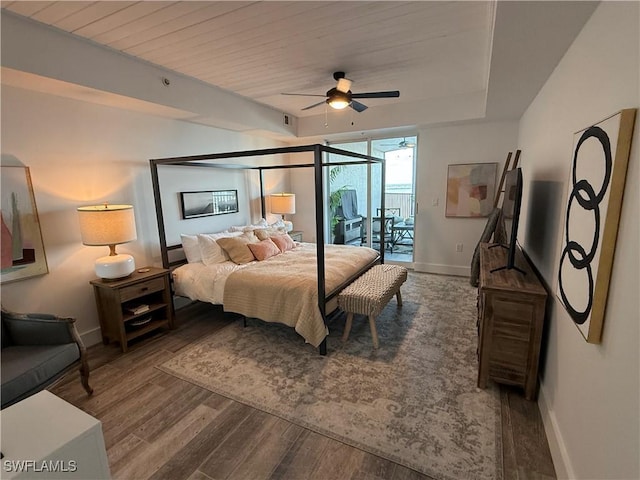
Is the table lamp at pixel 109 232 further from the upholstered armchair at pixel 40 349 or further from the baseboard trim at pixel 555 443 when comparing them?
the baseboard trim at pixel 555 443

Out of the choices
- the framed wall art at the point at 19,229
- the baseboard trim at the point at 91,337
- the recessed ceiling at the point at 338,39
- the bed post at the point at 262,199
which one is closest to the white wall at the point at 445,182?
the recessed ceiling at the point at 338,39

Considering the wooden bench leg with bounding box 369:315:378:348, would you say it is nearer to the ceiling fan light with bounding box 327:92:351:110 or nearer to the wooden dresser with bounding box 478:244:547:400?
the wooden dresser with bounding box 478:244:547:400

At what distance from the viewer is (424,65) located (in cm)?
312

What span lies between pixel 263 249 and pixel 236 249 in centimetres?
33

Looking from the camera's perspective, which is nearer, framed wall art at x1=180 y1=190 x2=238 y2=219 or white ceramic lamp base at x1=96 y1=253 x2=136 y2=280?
white ceramic lamp base at x1=96 y1=253 x2=136 y2=280

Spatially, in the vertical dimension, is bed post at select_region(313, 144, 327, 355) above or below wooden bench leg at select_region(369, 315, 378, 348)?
above

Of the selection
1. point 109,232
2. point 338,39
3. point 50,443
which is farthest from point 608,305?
point 109,232

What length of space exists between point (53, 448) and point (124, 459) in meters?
0.75

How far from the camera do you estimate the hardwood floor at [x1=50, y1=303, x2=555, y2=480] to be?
166 cm

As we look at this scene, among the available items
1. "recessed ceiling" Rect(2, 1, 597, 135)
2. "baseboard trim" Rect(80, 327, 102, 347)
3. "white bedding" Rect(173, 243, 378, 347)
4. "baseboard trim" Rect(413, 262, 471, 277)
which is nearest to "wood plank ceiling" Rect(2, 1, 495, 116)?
"recessed ceiling" Rect(2, 1, 597, 135)

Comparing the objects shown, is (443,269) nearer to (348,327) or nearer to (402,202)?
(402,202)

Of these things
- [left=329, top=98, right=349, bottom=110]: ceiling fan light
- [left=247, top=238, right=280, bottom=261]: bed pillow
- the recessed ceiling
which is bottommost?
[left=247, top=238, right=280, bottom=261]: bed pillow

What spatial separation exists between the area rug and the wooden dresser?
8.3 inches

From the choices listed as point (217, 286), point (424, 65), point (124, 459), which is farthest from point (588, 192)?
point (217, 286)
